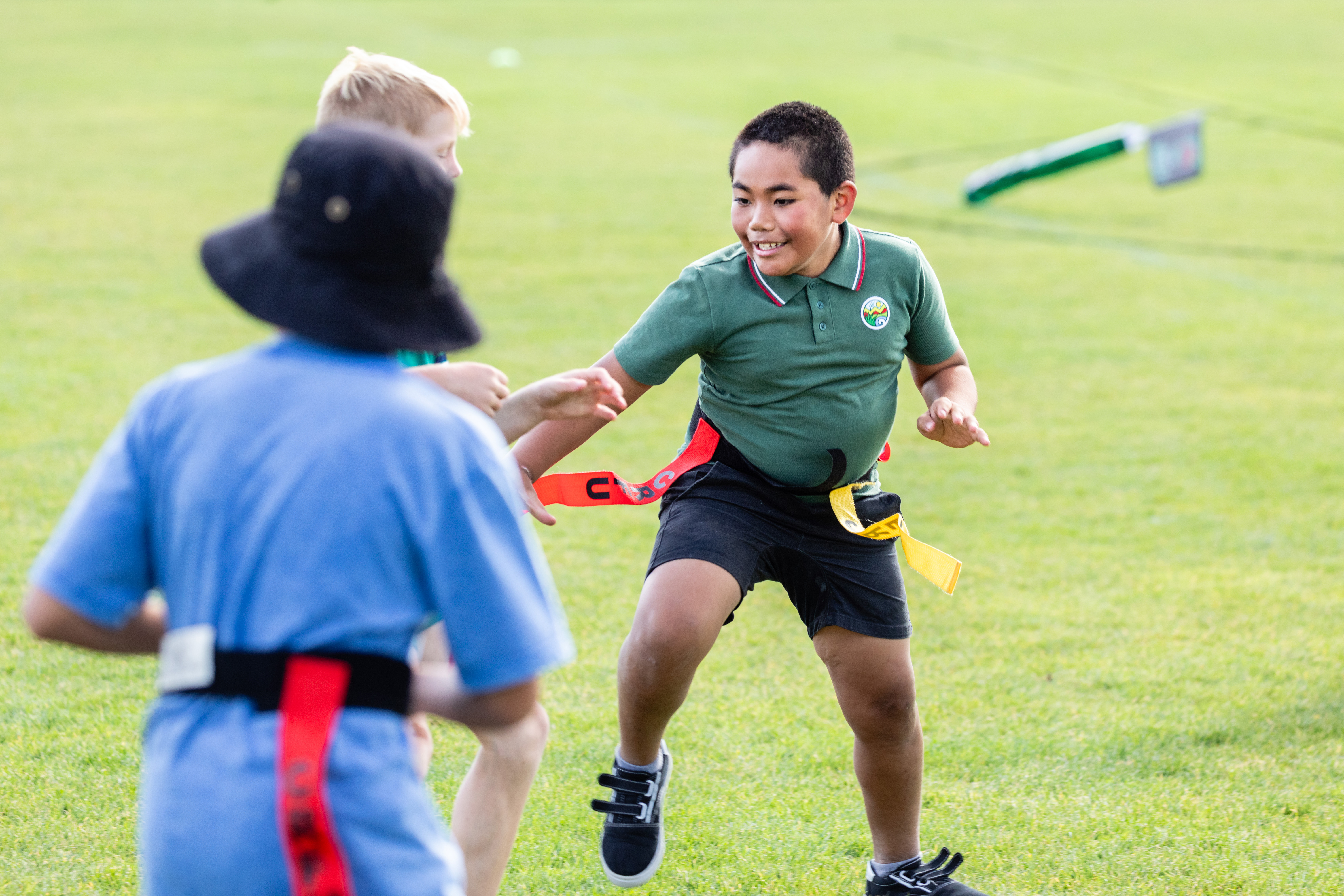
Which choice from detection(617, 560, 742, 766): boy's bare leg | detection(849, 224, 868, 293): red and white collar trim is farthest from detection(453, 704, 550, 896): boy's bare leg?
detection(849, 224, 868, 293): red and white collar trim

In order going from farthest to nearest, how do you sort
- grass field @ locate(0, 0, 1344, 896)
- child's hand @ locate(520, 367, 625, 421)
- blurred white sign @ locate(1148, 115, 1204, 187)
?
blurred white sign @ locate(1148, 115, 1204, 187), grass field @ locate(0, 0, 1344, 896), child's hand @ locate(520, 367, 625, 421)

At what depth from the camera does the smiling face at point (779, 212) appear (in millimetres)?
3223

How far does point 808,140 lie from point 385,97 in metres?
0.99

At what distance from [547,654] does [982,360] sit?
6867mm

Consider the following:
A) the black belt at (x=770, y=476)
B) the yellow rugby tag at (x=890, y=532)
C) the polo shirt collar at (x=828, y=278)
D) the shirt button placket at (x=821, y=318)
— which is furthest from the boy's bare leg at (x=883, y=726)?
the polo shirt collar at (x=828, y=278)

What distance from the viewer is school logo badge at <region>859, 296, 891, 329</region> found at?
129 inches

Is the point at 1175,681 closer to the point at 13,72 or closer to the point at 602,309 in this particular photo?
the point at 602,309

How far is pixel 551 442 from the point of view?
3209mm

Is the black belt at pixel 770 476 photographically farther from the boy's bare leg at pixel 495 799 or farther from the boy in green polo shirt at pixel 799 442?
the boy's bare leg at pixel 495 799

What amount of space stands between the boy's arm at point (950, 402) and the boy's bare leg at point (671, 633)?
1.86 feet

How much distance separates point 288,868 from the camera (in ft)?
5.74

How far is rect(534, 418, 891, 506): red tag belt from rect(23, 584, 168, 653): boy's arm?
1425mm

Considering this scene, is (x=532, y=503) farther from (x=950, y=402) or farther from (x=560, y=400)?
(x=950, y=402)

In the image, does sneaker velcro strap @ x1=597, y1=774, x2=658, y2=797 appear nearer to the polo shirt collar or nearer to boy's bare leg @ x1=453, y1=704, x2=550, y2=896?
boy's bare leg @ x1=453, y1=704, x2=550, y2=896
